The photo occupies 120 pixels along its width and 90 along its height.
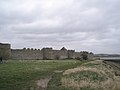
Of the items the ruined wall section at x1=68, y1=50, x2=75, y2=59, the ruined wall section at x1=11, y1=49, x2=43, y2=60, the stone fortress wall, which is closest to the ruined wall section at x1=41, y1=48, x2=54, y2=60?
the stone fortress wall

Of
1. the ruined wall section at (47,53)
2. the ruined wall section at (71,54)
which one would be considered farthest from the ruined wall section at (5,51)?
Answer: the ruined wall section at (71,54)

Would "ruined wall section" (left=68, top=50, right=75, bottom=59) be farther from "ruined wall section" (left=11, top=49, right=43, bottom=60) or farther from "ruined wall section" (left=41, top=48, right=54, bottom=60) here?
"ruined wall section" (left=11, top=49, right=43, bottom=60)

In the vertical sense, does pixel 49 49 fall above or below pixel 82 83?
above

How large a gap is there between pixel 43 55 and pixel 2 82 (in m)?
42.7

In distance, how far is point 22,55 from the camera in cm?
4991

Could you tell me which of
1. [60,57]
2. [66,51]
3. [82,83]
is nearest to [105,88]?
[82,83]

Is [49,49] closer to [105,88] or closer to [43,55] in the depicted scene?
[43,55]

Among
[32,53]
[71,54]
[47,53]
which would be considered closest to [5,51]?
[32,53]

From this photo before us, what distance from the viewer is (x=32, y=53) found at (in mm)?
52812

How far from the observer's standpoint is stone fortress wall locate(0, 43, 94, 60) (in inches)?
1797

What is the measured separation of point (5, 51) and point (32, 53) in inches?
346

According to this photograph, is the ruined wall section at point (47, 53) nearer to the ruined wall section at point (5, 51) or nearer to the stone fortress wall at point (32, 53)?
the stone fortress wall at point (32, 53)

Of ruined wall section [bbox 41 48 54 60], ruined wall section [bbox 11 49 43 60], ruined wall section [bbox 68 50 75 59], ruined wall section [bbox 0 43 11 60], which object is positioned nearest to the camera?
ruined wall section [bbox 0 43 11 60]

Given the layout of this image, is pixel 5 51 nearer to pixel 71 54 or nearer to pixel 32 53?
pixel 32 53
